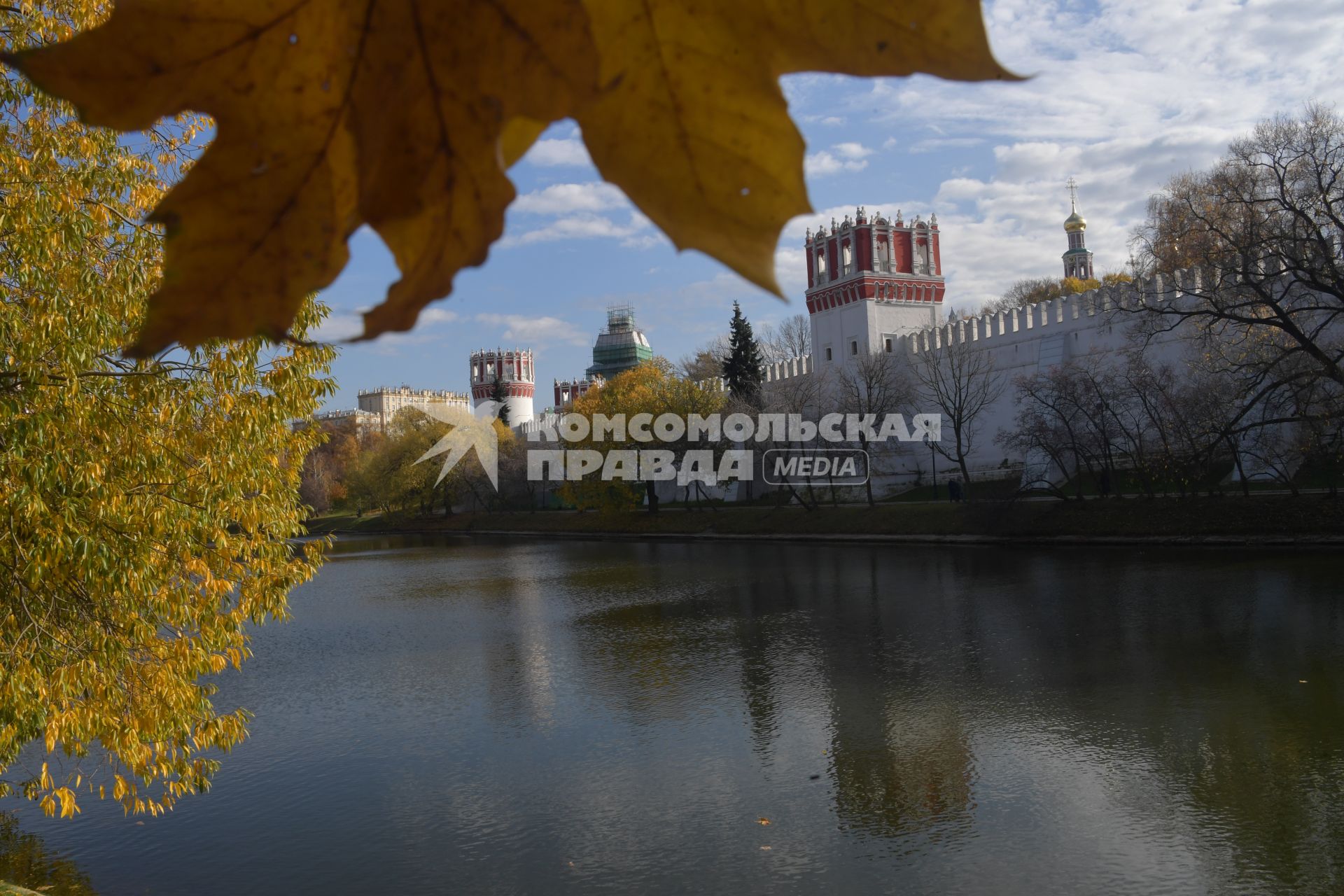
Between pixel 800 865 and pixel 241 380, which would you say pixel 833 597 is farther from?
pixel 241 380

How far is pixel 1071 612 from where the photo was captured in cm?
1333

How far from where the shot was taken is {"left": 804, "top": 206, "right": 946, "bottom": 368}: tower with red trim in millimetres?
30578

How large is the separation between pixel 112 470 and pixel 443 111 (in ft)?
18.3

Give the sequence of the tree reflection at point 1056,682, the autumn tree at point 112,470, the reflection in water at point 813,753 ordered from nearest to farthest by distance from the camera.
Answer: the autumn tree at point 112,470 → the reflection in water at point 813,753 → the tree reflection at point 1056,682

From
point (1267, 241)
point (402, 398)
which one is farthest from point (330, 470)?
point (402, 398)

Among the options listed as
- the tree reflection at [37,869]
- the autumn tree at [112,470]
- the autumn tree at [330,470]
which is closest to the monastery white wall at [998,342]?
the autumn tree at [112,470]

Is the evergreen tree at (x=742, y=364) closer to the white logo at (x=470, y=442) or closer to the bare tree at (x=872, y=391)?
the bare tree at (x=872, y=391)

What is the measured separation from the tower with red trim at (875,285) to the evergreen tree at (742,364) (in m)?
2.46

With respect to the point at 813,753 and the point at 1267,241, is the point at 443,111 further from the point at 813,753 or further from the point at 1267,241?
the point at 1267,241

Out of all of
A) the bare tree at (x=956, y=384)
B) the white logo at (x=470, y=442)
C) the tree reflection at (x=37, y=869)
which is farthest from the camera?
the white logo at (x=470, y=442)

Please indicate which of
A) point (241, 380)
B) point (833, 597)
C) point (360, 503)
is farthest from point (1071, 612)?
point (360, 503)

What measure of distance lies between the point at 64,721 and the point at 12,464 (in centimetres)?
152

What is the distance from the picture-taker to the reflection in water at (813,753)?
655 cm

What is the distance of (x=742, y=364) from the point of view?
34.9 metres
